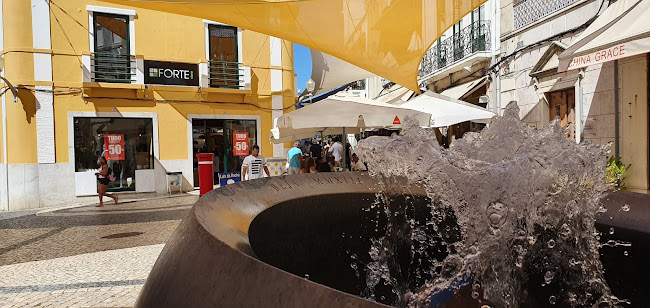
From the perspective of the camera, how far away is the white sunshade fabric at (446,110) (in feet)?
31.6

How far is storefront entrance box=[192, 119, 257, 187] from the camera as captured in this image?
14.7 m

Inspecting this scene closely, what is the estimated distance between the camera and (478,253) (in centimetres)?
168

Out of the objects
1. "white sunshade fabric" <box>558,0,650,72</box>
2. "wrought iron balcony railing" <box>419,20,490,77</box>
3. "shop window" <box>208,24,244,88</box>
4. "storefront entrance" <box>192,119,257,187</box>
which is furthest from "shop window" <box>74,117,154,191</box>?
"white sunshade fabric" <box>558,0,650,72</box>

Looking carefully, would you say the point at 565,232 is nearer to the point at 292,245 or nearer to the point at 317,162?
the point at 292,245

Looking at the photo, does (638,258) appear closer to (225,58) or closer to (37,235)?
(37,235)

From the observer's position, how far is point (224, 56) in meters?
15.1

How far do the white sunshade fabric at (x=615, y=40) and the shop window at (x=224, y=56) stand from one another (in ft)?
33.3

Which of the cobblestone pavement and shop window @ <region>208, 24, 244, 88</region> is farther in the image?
shop window @ <region>208, 24, 244, 88</region>

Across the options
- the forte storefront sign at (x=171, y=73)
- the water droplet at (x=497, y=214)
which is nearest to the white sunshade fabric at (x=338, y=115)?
the water droplet at (x=497, y=214)

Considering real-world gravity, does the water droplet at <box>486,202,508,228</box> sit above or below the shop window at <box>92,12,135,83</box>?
below

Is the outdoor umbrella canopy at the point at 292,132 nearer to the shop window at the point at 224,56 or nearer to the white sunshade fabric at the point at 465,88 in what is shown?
the shop window at the point at 224,56

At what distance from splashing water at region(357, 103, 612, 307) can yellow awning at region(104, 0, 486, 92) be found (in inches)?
135

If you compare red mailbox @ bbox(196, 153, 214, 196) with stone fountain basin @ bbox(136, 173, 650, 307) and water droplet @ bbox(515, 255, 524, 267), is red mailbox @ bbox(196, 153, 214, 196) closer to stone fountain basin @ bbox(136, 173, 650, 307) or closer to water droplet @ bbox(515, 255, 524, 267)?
stone fountain basin @ bbox(136, 173, 650, 307)

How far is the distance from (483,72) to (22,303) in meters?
15.6
